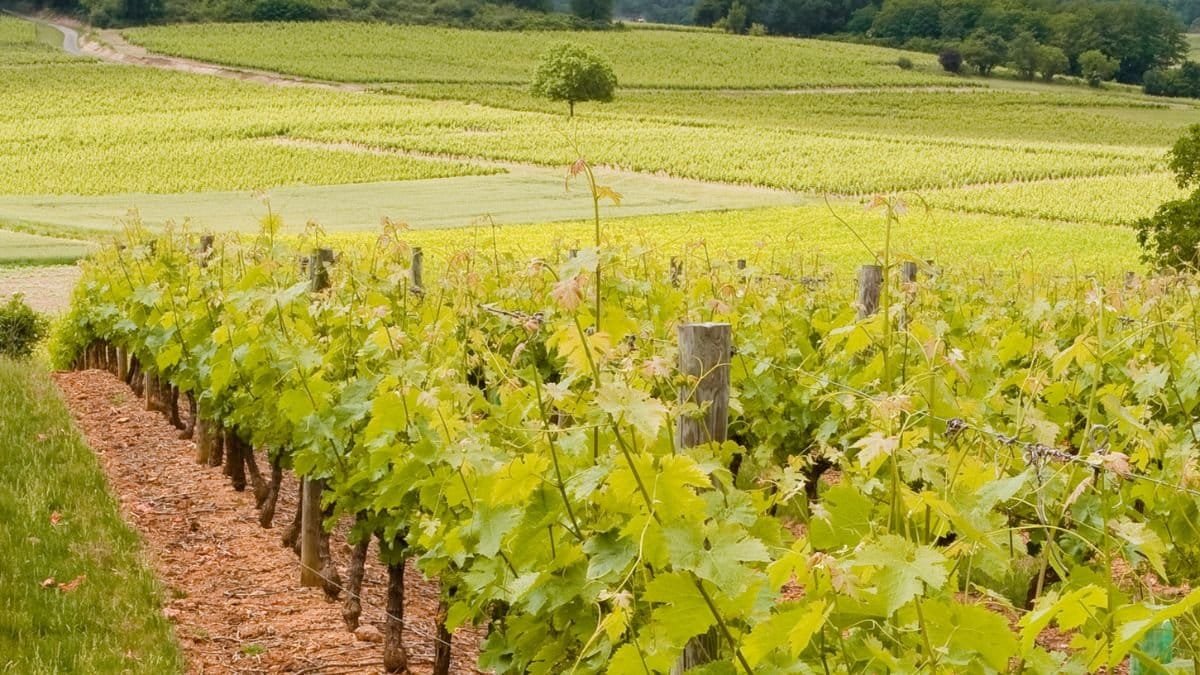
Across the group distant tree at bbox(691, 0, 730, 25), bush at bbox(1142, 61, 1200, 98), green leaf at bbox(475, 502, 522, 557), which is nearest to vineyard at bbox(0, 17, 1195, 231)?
bush at bbox(1142, 61, 1200, 98)


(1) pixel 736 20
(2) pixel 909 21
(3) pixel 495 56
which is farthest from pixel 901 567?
(2) pixel 909 21

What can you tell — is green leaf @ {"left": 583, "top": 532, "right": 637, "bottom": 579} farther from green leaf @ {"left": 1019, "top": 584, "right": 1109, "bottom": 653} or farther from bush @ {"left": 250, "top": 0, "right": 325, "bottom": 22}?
bush @ {"left": 250, "top": 0, "right": 325, "bottom": 22}

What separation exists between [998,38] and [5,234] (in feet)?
312

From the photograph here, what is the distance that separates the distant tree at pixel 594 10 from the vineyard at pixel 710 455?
12416cm

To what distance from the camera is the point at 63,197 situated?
139ft

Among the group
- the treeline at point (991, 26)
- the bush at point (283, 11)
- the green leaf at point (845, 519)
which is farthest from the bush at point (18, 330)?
the treeline at point (991, 26)

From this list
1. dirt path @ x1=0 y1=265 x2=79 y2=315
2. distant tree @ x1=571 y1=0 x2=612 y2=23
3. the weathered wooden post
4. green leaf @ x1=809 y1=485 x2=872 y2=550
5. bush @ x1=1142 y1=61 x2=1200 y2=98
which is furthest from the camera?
distant tree @ x1=571 y1=0 x2=612 y2=23

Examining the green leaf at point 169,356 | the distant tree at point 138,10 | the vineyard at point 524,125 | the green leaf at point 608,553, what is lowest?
the vineyard at point 524,125

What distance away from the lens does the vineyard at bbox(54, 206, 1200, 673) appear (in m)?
2.82

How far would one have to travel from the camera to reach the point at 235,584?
7.72 metres

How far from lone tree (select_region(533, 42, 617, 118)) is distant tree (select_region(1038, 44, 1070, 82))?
1737 inches

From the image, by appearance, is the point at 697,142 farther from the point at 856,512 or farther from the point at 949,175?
the point at 856,512

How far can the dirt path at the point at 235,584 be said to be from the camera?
6.59m

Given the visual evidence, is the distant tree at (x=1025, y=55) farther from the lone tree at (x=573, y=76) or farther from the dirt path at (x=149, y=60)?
the dirt path at (x=149, y=60)
